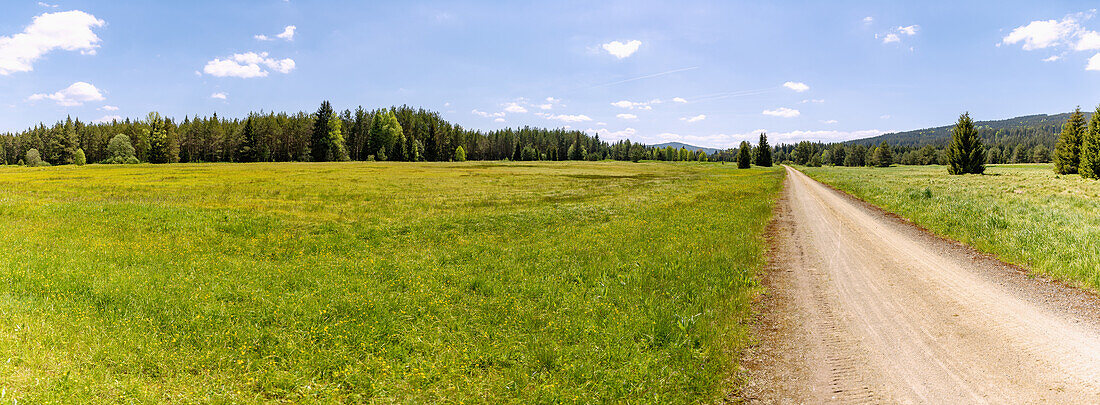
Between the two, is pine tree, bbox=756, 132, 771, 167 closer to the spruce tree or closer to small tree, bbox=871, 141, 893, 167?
small tree, bbox=871, 141, 893, 167

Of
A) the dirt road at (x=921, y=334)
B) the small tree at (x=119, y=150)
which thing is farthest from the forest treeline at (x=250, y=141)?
the dirt road at (x=921, y=334)

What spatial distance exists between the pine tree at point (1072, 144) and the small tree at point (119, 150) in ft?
568

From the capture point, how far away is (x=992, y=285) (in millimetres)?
9625

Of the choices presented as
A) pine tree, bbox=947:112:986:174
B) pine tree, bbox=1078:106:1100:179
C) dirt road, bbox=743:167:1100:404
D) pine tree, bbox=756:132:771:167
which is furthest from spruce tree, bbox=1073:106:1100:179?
pine tree, bbox=756:132:771:167

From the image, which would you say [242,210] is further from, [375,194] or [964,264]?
[964,264]

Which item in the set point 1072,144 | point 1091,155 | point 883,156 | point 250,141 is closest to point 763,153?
point 883,156

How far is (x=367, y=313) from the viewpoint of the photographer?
8.50 metres

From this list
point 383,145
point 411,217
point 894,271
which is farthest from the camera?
point 383,145

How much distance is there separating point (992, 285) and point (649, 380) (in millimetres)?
9174

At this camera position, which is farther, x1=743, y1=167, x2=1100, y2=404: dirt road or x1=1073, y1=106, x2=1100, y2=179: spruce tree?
x1=1073, y1=106, x2=1100, y2=179: spruce tree

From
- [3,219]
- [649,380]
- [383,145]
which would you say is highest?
[383,145]

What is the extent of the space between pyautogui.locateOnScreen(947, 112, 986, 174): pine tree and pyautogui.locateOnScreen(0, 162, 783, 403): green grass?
7534cm

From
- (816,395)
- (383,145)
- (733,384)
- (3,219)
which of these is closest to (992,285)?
(816,395)

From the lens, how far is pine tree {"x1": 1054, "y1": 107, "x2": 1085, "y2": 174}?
62844 millimetres
